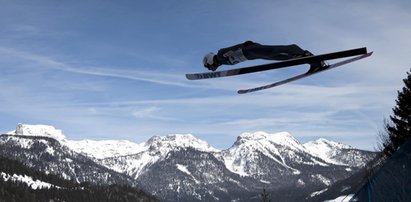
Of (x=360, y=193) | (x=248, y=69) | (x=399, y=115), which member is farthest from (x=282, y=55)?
(x=399, y=115)

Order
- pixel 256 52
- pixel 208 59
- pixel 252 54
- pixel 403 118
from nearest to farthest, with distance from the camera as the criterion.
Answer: pixel 256 52 < pixel 252 54 < pixel 208 59 < pixel 403 118

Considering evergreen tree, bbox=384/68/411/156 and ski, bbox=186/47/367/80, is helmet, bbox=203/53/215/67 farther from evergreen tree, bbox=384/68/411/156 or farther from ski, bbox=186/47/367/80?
evergreen tree, bbox=384/68/411/156

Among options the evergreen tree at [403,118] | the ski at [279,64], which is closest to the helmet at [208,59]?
the ski at [279,64]

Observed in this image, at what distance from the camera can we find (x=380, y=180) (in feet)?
25.8

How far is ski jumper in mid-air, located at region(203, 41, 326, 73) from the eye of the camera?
7473 millimetres

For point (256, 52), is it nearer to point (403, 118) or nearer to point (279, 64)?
point (279, 64)

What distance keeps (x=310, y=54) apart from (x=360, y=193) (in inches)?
118

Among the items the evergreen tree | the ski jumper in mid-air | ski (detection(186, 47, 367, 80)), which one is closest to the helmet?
the ski jumper in mid-air

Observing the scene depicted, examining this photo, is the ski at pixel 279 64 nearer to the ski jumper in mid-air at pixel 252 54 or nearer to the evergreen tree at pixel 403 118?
the ski jumper in mid-air at pixel 252 54

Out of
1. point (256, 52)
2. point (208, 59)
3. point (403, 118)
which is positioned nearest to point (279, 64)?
point (256, 52)

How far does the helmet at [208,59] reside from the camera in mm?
→ 9201

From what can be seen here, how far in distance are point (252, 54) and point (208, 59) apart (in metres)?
1.53

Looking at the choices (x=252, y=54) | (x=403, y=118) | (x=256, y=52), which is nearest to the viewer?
(x=256, y=52)

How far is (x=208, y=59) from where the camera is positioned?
9273 millimetres
